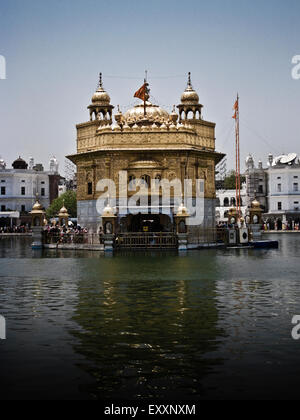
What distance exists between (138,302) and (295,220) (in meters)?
68.5

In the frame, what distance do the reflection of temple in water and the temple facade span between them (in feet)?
74.9

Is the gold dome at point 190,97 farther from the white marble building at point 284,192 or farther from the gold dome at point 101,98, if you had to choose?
the white marble building at point 284,192

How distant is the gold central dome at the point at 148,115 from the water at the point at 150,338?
2677 centimetres

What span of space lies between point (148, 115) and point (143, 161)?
542 centimetres

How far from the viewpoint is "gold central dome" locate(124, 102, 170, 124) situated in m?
45.0

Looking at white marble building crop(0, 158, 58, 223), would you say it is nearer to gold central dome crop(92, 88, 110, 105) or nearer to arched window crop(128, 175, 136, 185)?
gold central dome crop(92, 88, 110, 105)

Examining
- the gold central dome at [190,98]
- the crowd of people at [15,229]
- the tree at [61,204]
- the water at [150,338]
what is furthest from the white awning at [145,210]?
the tree at [61,204]

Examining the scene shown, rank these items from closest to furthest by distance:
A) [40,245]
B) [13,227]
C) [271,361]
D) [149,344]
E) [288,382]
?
[288,382]
[271,361]
[149,344]
[40,245]
[13,227]

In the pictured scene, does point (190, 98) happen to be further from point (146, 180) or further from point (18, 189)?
point (18, 189)

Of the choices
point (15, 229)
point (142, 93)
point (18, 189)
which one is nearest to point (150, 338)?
point (142, 93)
